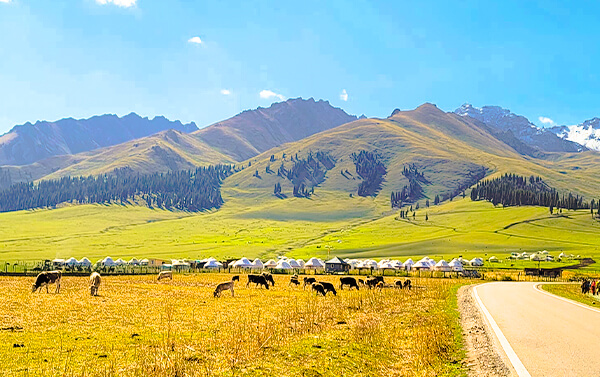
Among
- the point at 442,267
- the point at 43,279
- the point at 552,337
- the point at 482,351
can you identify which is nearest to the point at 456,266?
the point at 442,267

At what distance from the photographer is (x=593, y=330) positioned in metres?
23.4

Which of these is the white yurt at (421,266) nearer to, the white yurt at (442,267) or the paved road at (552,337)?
the white yurt at (442,267)

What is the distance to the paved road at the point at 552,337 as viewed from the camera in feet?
50.6

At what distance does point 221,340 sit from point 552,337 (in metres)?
13.9

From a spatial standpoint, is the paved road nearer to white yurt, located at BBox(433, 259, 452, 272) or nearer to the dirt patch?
the dirt patch

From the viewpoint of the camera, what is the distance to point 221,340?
70.8 feet

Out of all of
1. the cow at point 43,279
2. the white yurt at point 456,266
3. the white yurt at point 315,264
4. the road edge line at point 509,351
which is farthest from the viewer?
the white yurt at point 315,264

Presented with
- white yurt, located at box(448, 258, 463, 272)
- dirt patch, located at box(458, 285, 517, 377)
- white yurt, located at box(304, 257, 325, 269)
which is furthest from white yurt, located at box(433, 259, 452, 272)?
dirt patch, located at box(458, 285, 517, 377)

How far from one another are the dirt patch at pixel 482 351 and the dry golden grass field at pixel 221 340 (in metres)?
0.48

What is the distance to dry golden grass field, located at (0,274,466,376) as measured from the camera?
1636 cm

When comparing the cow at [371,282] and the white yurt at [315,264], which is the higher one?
the cow at [371,282]

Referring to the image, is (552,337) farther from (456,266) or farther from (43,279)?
(456,266)

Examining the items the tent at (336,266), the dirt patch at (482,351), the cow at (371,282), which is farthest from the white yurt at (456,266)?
the dirt patch at (482,351)

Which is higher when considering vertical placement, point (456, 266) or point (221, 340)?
point (221, 340)
